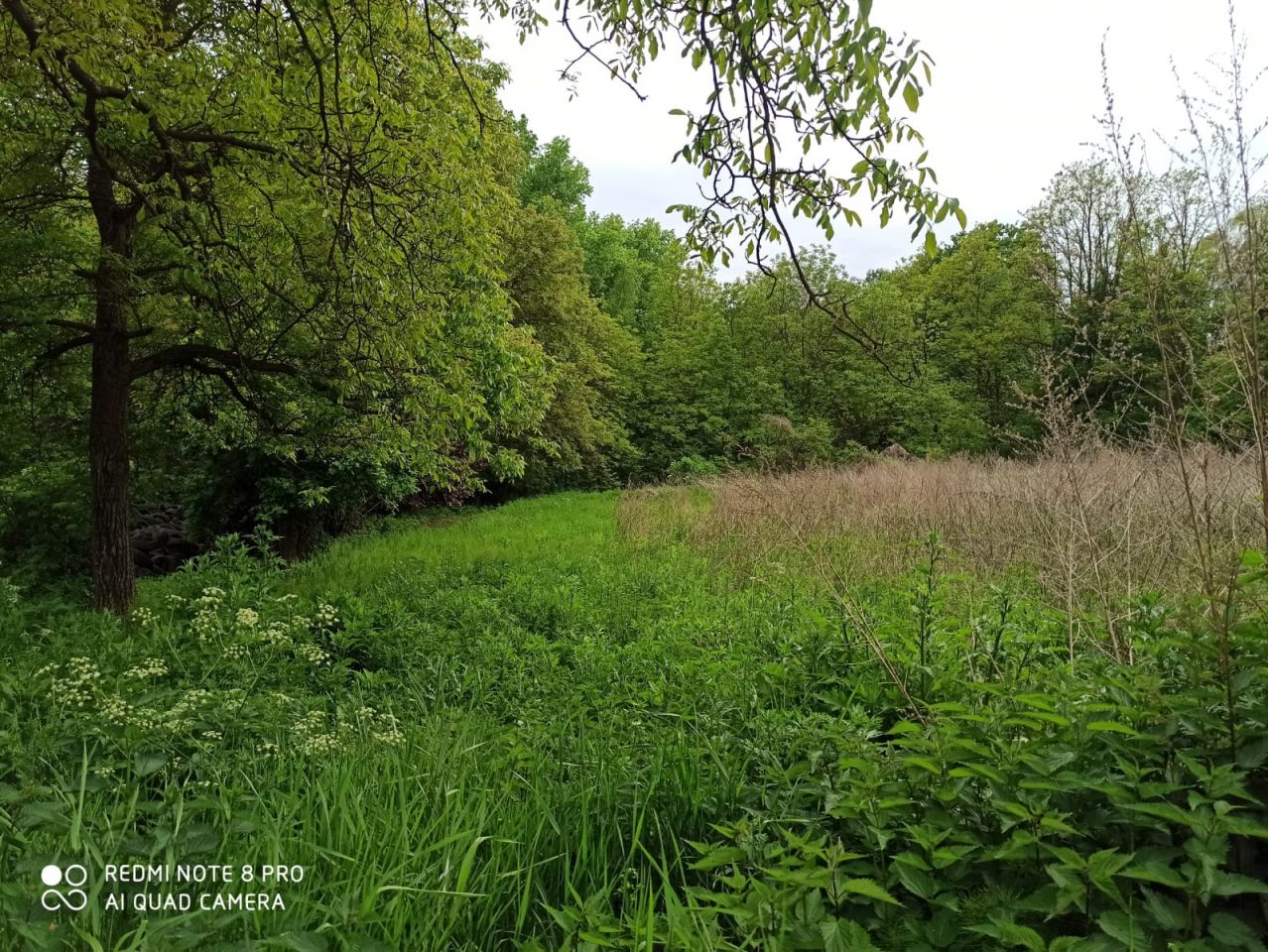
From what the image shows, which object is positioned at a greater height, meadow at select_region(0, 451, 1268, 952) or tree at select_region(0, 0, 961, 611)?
tree at select_region(0, 0, 961, 611)

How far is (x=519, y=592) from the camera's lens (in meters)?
6.72

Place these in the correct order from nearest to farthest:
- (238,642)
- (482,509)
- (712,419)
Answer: (238,642) < (482,509) < (712,419)

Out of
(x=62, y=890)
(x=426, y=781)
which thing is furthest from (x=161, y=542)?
(x=62, y=890)

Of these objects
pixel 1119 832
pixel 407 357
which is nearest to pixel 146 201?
pixel 407 357

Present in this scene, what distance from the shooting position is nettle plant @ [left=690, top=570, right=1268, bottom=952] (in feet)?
4.21

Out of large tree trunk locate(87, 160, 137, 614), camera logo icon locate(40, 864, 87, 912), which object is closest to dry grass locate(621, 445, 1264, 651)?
camera logo icon locate(40, 864, 87, 912)

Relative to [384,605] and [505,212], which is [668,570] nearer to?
[384,605]

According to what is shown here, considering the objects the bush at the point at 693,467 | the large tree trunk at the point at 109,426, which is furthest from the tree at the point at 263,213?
the bush at the point at 693,467

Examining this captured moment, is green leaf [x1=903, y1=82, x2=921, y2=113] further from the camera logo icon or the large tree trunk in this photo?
the large tree trunk

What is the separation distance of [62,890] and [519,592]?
5180mm

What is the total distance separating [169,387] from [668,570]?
19.8 feet

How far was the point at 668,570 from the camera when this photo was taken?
7223mm

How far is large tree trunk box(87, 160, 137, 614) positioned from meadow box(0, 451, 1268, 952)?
4.50ft

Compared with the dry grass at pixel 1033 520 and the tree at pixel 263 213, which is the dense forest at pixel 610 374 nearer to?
the tree at pixel 263 213
